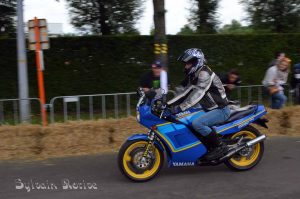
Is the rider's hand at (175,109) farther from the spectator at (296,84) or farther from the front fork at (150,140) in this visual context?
the spectator at (296,84)

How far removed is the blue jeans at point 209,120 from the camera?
6.20 meters

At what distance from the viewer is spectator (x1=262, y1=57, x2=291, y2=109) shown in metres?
10.2

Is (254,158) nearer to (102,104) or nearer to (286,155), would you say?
(286,155)

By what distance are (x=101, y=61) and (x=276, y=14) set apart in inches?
334

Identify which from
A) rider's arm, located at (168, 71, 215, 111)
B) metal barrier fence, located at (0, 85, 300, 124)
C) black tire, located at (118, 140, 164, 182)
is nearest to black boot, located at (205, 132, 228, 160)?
rider's arm, located at (168, 71, 215, 111)

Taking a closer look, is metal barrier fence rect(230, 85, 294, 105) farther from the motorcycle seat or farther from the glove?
the glove

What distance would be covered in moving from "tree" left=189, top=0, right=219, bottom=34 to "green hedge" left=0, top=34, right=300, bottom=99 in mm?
4169

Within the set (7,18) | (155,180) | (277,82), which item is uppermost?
(7,18)

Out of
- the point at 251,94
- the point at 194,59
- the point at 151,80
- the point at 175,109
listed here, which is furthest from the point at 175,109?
the point at 251,94

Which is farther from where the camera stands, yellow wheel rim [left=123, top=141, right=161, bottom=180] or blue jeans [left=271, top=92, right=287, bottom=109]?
blue jeans [left=271, top=92, right=287, bottom=109]

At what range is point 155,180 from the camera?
6266 mm

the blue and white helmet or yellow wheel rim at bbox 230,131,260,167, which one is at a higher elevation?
the blue and white helmet

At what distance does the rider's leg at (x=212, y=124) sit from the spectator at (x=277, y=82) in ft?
13.4

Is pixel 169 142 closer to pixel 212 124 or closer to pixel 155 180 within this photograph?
pixel 155 180
